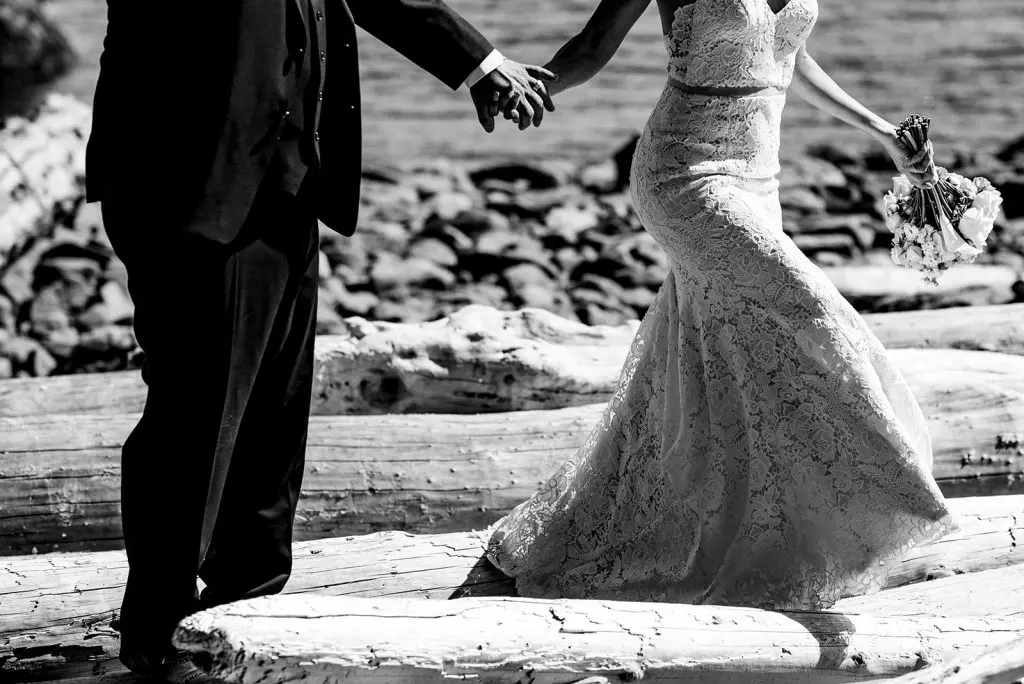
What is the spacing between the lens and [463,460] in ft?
14.6

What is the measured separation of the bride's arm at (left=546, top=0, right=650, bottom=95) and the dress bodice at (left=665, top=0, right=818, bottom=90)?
131mm

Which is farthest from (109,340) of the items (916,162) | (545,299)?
(916,162)

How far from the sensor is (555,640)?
3.00 metres

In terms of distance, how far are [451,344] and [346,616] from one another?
2.04m

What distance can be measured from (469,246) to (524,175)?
1379 mm

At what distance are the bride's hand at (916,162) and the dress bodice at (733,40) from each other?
0.46 metres

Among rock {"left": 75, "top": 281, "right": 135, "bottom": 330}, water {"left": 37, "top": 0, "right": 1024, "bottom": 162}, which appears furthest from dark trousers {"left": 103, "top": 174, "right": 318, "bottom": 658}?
water {"left": 37, "top": 0, "right": 1024, "bottom": 162}

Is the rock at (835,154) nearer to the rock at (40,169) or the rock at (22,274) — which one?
the rock at (40,169)

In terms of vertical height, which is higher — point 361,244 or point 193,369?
point 361,244

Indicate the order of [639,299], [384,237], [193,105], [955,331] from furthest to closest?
[384,237], [639,299], [955,331], [193,105]

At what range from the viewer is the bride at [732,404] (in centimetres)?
333

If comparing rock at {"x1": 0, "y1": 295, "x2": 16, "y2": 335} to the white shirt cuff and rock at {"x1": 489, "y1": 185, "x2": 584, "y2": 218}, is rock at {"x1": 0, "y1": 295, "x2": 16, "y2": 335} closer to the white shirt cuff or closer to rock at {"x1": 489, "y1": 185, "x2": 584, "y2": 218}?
rock at {"x1": 489, "y1": 185, "x2": 584, "y2": 218}

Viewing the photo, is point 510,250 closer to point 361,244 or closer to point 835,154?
point 361,244

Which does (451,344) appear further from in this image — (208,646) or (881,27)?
(881,27)
